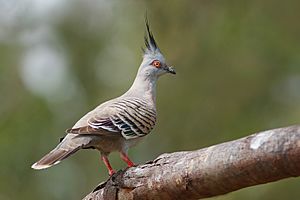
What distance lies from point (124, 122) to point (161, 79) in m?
3.72

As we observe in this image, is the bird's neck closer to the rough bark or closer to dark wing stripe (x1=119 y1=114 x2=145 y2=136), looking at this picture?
dark wing stripe (x1=119 y1=114 x2=145 y2=136)

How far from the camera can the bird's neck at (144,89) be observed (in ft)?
18.3

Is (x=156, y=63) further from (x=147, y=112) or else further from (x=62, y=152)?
(x=62, y=152)

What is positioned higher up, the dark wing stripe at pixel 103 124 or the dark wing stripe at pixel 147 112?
the dark wing stripe at pixel 103 124

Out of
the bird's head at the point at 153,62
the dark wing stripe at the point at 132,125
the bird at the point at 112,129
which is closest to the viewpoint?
the bird at the point at 112,129

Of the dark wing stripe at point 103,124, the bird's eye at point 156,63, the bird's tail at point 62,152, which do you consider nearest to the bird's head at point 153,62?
the bird's eye at point 156,63

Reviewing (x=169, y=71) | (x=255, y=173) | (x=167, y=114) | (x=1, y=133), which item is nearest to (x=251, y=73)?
(x=167, y=114)

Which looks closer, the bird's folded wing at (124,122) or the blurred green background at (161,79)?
the bird's folded wing at (124,122)

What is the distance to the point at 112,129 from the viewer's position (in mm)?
4855

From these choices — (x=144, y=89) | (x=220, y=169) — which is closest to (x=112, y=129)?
(x=144, y=89)

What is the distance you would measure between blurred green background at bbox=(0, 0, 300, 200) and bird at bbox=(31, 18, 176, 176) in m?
2.01

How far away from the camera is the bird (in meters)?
4.66

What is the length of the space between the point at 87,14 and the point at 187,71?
8.63 feet

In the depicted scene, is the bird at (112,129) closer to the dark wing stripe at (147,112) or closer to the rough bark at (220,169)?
the dark wing stripe at (147,112)
